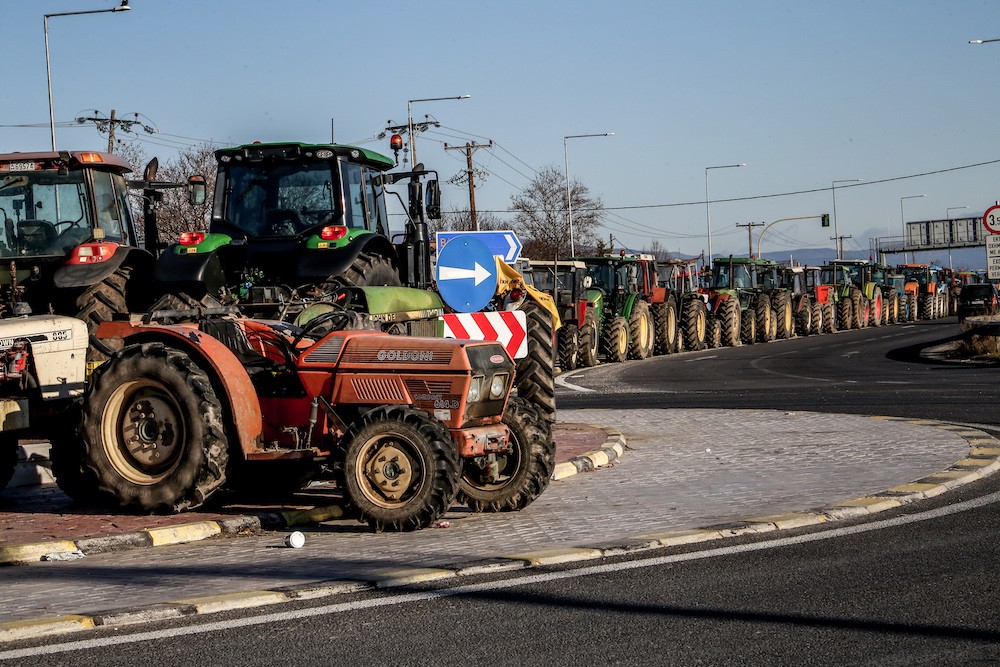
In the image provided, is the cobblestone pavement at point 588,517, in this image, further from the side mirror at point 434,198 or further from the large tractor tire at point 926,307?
the large tractor tire at point 926,307

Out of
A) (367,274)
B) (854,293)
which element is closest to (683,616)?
(367,274)

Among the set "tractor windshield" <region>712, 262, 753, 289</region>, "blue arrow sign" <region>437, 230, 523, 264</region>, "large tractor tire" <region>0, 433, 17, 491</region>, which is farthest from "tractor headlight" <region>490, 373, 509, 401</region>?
"tractor windshield" <region>712, 262, 753, 289</region>

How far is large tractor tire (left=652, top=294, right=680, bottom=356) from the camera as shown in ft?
117

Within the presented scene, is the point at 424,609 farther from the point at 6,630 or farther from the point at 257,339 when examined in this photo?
the point at 257,339

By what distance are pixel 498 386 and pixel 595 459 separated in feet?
10.2

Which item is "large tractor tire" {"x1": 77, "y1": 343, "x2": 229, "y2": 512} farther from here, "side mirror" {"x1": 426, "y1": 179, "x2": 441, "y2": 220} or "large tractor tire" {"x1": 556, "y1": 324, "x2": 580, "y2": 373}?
"large tractor tire" {"x1": 556, "y1": 324, "x2": 580, "y2": 373}

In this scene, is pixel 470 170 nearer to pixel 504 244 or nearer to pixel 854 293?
pixel 854 293

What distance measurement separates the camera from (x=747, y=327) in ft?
140

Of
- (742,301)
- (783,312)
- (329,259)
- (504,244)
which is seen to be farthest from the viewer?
(783,312)

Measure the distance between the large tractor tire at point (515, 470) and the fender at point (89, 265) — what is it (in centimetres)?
607

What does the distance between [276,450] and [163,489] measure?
0.85 meters

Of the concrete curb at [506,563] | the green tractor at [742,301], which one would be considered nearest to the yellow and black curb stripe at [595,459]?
the concrete curb at [506,563]

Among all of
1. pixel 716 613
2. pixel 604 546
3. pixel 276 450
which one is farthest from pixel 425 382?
pixel 716 613

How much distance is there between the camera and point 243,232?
48.1ft
